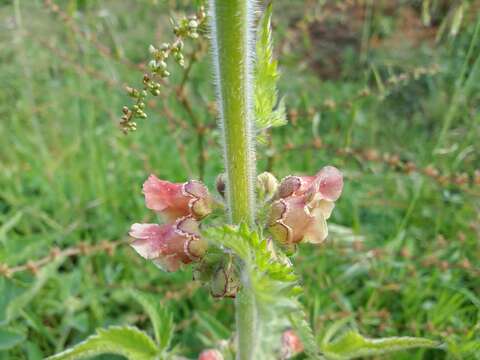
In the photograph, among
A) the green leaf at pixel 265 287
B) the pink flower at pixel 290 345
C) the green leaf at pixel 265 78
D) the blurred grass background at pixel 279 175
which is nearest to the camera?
the green leaf at pixel 265 287

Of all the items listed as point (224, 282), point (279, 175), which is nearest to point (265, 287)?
point (224, 282)

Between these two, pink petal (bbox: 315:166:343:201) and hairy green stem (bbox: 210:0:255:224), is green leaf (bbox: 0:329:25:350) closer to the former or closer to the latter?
hairy green stem (bbox: 210:0:255:224)

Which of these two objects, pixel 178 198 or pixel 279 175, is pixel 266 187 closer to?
pixel 178 198

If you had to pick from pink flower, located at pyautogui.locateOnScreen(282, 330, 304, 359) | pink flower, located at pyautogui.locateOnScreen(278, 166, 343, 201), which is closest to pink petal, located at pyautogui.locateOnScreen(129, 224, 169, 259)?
pink flower, located at pyautogui.locateOnScreen(278, 166, 343, 201)

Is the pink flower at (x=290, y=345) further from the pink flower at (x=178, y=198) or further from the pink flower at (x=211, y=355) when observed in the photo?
the pink flower at (x=178, y=198)

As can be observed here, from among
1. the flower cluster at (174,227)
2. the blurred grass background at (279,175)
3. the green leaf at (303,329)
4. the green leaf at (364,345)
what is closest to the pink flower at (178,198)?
the flower cluster at (174,227)

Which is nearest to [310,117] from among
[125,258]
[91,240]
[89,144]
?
[125,258]
